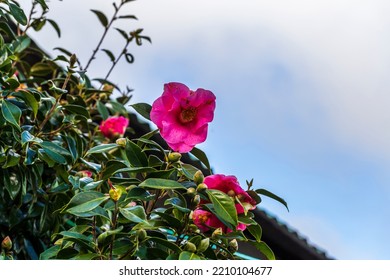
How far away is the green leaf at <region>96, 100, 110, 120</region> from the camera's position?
2.42 m

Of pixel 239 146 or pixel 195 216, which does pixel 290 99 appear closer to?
pixel 239 146

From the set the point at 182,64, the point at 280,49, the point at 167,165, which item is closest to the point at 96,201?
the point at 167,165

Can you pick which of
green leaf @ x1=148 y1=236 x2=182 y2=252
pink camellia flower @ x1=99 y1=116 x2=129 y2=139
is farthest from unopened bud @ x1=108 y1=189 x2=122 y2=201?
pink camellia flower @ x1=99 y1=116 x2=129 y2=139

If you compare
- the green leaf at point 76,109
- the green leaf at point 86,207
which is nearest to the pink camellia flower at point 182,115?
the green leaf at point 86,207

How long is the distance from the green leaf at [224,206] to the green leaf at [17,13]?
1.06 meters

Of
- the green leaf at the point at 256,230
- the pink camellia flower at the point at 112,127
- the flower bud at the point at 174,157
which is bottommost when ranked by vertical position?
the green leaf at the point at 256,230

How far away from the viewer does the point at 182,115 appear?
1.39m

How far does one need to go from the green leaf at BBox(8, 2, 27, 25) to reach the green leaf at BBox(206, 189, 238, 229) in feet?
3.48

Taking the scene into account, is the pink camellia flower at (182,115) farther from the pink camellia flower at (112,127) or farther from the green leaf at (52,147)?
the pink camellia flower at (112,127)

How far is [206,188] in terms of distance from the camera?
1.28 m

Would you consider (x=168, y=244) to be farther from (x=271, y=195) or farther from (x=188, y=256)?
(x=271, y=195)

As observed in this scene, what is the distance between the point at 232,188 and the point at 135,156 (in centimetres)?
23

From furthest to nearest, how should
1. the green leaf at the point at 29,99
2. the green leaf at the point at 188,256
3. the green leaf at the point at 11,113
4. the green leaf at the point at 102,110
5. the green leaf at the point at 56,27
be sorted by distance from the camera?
the green leaf at the point at 56,27, the green leaf at the point at 102,110, the green leaf at the point at 29,99, the green leaf at the point at 11,113, the green leaf at the point at 188,256

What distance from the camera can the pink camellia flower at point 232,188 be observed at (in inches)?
52.5
